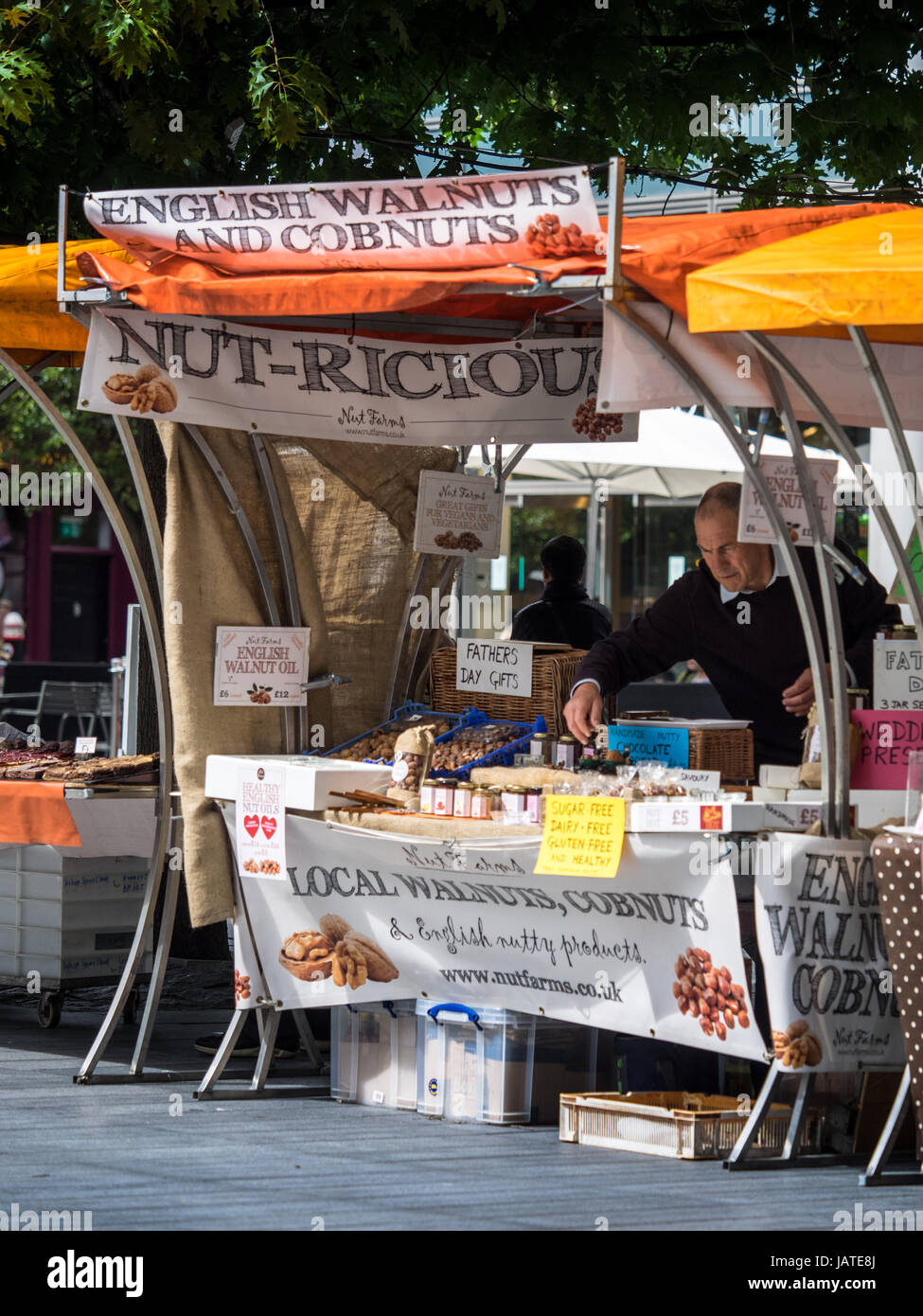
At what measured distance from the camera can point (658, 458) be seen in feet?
40.6

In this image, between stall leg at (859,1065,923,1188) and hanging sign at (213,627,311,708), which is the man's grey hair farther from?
stall leg at (859,1065,923,1188)

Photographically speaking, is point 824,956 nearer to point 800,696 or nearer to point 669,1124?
point 669,1124

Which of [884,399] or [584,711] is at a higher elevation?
[884,399]

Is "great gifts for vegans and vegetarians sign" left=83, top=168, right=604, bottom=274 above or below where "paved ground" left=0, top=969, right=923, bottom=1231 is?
above

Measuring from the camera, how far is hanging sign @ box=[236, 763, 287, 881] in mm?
6398

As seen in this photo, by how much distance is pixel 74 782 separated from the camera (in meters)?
7.07

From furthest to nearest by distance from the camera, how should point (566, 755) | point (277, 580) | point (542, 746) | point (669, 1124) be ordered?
1. point (277, 580)
2. point (542, 746)
3. point (566, 755)
4. point (669, 1124)

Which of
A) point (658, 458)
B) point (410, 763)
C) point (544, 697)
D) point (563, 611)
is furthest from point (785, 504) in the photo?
point (658, 458)

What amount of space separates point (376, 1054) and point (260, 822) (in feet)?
2.89

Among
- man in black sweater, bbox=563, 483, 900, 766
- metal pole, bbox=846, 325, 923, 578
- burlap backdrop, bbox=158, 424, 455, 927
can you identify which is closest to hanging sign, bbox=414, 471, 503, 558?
burlap backdrop, bbox=158, 424, 455, 927

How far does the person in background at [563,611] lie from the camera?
30.9 ft

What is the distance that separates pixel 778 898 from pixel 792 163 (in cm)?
A: 562

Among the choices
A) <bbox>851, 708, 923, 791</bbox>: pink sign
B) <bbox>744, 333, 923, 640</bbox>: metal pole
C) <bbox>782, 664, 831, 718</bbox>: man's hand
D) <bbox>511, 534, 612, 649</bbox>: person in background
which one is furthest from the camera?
<bbox>511, 534, 612, 649</bbox>: person in background

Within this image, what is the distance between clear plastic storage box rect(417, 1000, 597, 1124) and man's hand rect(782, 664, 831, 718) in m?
1.24
